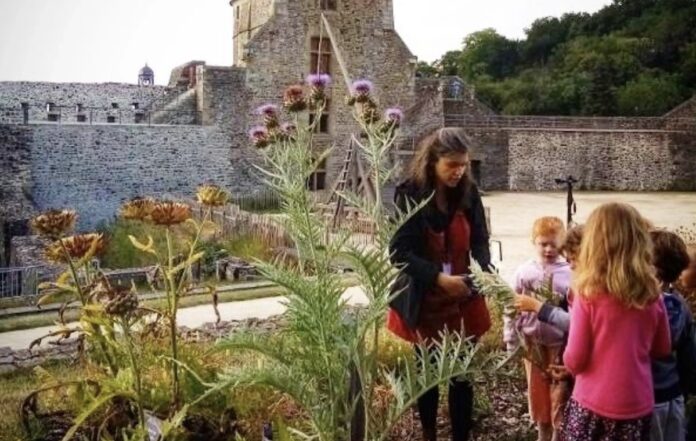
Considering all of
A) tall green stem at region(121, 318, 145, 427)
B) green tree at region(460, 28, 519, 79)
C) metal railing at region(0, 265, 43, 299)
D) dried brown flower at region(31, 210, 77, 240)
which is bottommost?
metal railing at region(0, 265, 43, 299)

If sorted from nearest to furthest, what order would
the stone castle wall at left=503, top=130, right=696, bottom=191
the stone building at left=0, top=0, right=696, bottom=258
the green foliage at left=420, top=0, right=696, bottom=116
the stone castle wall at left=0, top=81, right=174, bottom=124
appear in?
the stone building at left=0, top=0, right=696, bottom=258 → the stone castle wall at left=0, top=81, right=174, bottom=124 → the stone castle wall at left=503, top=130, right=696, bottom=191 → the green foliage at left=420, top=0, right=696, bottom=116

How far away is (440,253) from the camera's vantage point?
3.35 m

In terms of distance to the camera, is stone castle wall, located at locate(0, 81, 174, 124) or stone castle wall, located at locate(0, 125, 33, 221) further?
stone castle wall, located at locate(0, 81, 174, 124)

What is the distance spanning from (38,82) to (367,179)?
1005 cm

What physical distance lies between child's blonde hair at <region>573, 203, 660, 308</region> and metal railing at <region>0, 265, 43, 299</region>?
7.92m

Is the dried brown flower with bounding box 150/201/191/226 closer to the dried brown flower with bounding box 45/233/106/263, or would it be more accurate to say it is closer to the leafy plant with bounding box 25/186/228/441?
the leafy plant with bounding box 25/186/228/441

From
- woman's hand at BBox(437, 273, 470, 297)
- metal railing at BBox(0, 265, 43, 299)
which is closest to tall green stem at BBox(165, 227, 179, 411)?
woman's hand at BBox(437, 273, 470, 297)

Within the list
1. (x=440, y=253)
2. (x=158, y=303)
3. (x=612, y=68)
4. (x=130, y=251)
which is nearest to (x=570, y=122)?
(x=612, y=68)

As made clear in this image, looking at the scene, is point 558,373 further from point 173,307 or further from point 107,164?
point 107,164

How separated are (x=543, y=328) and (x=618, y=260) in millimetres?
886

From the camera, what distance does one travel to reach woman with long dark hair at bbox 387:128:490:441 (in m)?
3.18

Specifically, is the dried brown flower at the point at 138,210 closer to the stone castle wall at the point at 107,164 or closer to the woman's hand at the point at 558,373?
the woman's hand at the point at 558,373

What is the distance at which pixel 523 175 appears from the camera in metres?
22.2

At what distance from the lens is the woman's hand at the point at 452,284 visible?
123 inches
